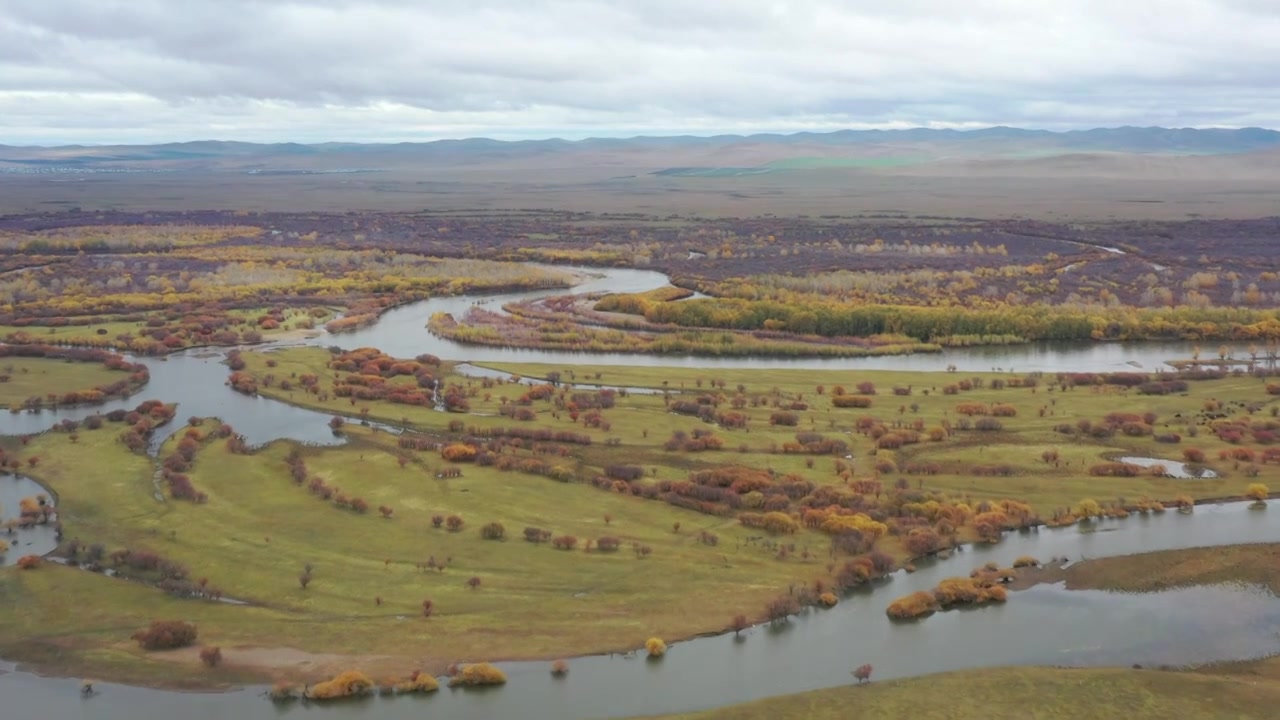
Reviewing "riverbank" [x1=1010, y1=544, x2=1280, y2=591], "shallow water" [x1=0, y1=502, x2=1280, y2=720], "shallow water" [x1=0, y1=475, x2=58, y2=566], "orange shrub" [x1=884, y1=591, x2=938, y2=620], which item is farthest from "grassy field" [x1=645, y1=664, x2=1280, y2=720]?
"shallow water" [x1=0, y1=475, x2=58, y2=566]

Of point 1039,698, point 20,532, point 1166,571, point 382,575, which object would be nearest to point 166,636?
point 382,575

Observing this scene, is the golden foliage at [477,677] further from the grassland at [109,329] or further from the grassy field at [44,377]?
the grassland at [109,329]

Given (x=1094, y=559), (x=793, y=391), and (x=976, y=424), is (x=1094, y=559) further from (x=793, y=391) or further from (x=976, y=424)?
(x=793, y=391)

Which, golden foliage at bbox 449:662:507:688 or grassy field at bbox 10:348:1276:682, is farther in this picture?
grassy field at bbox 10:348:1276:682

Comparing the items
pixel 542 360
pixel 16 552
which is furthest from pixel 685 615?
pixel 542 360

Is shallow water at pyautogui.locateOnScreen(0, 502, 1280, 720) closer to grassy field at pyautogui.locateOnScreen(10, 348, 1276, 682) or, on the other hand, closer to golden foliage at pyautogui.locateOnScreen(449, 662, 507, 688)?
golden foliage at pyautogui.locateOnScreen(449, 662, 507, 688)

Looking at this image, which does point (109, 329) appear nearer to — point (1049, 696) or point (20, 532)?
point (20, 532)
